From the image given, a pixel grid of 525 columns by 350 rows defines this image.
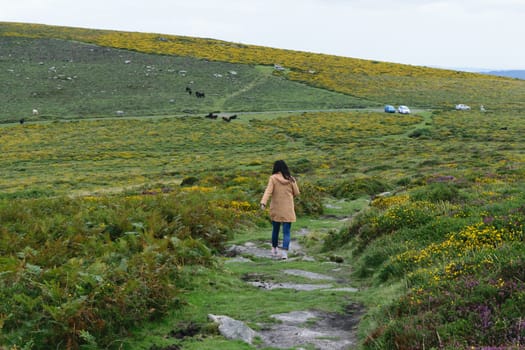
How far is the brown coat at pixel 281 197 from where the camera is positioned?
1265cm

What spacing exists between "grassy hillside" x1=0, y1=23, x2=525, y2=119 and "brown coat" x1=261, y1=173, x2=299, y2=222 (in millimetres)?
76194

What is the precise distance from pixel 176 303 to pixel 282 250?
476 cm

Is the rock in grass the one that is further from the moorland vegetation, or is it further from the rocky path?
the moorland vegetation

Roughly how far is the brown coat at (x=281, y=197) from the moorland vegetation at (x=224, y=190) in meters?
1.54

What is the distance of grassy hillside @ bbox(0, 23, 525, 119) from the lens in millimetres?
92062

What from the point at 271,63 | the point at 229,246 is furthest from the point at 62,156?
the point at 271,63

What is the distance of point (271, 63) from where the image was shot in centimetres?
11425

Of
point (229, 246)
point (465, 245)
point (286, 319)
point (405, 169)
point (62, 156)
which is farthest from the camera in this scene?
point (62, 156)

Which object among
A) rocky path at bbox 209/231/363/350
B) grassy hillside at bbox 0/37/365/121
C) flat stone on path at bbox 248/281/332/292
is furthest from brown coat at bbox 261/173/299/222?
grassy hillside at bbox 0/37/365/121

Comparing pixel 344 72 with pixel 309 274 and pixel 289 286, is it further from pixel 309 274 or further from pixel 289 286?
pixel 289 286

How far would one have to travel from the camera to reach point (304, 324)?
7512 millimetres

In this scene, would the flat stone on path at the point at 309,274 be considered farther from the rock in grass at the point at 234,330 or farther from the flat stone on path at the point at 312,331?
the rock in grass at the point at 234,330

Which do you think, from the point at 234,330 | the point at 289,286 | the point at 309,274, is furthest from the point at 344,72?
the point at 234,330

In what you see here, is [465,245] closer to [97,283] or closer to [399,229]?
[399,229]
